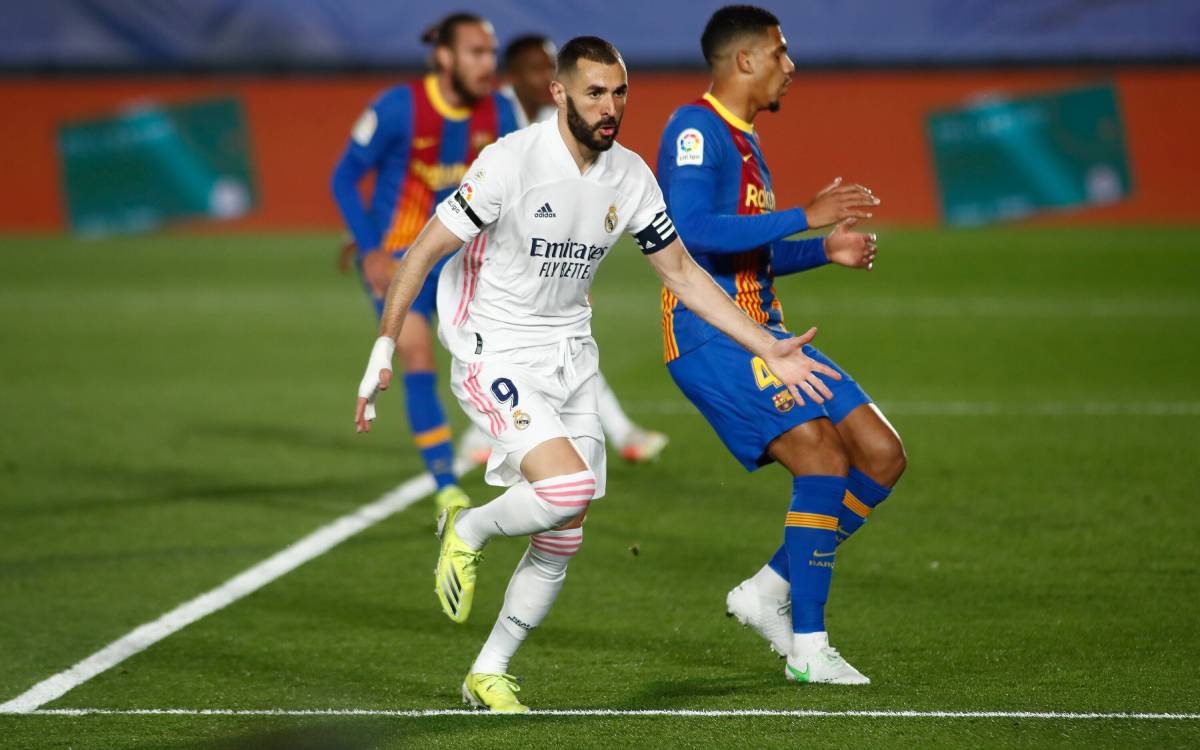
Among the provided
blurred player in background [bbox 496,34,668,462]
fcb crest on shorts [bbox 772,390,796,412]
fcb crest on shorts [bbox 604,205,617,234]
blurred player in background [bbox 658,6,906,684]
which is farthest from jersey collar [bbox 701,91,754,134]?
blurred player in background [bbox 496,34,668,462]

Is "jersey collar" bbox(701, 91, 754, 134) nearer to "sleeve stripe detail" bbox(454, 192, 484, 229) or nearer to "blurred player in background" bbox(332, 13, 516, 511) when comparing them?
"sleeve stripe detail" bbox(454, 192, 484, 229)

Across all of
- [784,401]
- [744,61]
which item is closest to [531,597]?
[784,401]

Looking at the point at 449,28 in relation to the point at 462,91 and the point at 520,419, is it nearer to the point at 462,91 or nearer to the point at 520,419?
the point at 462,91

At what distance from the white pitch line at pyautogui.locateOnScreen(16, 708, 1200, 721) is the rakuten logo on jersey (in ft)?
4.27

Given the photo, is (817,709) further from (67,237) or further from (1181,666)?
(67,237)

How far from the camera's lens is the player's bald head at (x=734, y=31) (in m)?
5.62

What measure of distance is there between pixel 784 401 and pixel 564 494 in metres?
0.93

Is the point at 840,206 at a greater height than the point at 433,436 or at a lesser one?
greater

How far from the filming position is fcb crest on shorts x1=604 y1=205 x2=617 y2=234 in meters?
5.03

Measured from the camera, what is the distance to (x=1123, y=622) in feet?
19.4

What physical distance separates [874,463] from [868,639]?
2.29 ft

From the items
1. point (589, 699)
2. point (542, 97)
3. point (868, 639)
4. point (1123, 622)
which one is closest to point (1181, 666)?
point (1123, 622)

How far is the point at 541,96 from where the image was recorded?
354 inches

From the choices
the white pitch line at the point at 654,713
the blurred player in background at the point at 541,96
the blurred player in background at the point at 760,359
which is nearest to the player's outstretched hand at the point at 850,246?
the blurred player in background at the point at 760,359
